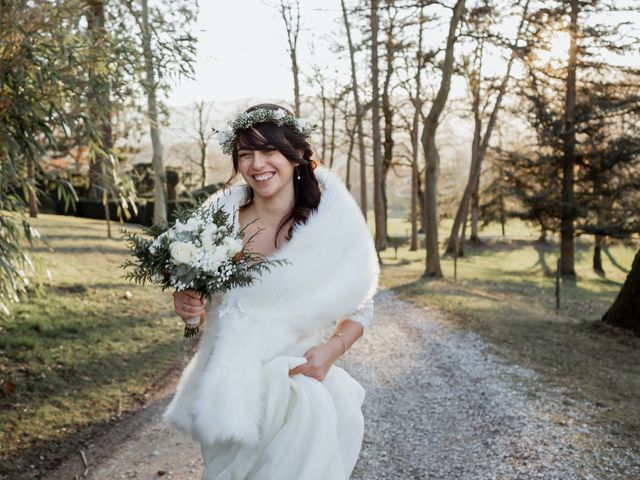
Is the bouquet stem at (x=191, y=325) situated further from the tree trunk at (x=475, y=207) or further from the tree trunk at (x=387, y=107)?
the tree trunk at (x=475, y=207)

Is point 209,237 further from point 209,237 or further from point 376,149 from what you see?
point 376,149

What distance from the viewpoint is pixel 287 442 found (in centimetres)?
227

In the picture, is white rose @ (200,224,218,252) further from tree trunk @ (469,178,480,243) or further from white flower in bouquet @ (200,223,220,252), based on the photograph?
tree trunk @ (469,178,480,243)

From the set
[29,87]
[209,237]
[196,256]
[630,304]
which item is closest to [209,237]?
[209,237]

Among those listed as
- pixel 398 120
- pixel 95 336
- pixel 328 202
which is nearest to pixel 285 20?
pixel 398 120

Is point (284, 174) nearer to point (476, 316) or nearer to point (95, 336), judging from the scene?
point (95, 336)

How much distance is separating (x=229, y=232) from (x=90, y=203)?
26.9m

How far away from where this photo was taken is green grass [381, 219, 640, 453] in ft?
20.7

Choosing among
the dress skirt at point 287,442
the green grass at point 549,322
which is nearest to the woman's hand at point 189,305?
the dress skirt at point 287,442

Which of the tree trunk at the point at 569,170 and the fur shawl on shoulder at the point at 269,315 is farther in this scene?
the tree trunk at the point at 569,170

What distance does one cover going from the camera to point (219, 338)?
2.39m

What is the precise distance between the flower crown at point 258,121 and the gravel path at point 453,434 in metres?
3.07

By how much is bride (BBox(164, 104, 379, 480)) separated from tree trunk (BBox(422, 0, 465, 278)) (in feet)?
41.0

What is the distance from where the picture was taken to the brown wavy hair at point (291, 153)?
254 cm
